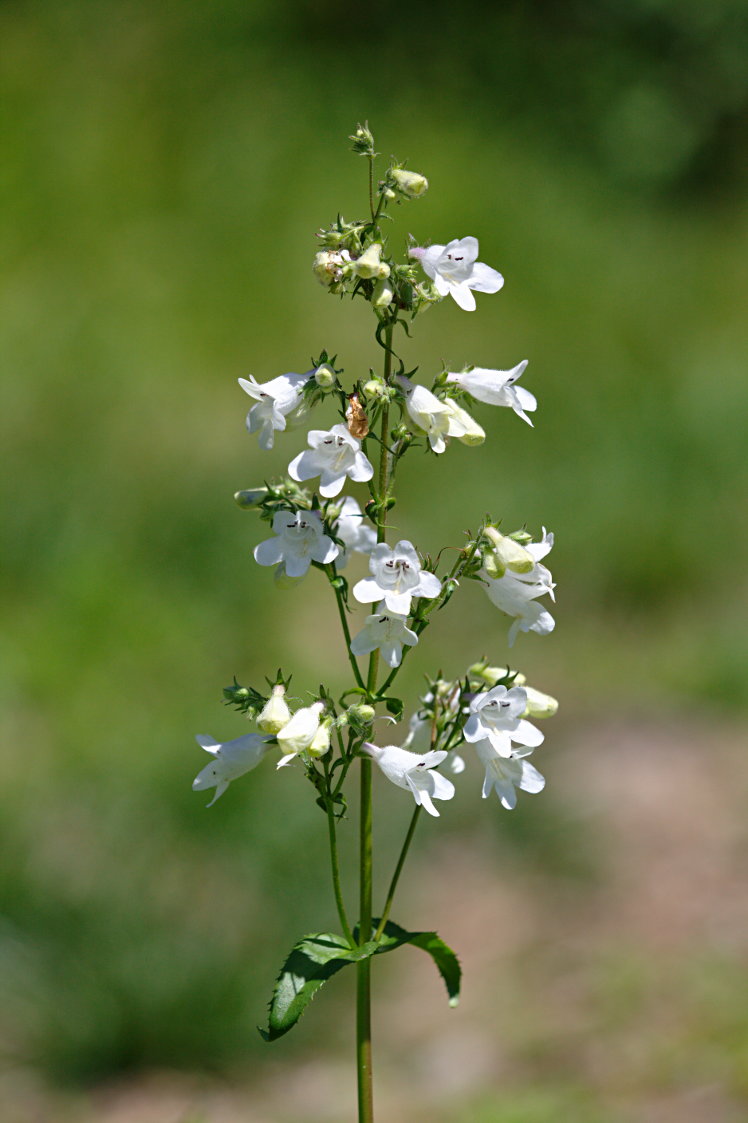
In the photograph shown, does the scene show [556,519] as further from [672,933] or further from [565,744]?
[672,933]

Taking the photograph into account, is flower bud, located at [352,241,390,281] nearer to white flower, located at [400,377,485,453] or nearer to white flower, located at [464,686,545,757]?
white flower, located at [400,377,485,453]

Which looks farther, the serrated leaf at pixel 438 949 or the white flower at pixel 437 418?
the serrated leaf at pixel 438 949

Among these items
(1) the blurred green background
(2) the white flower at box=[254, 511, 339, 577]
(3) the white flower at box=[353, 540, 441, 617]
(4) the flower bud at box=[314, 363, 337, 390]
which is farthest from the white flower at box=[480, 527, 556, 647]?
(1) the blurred green background

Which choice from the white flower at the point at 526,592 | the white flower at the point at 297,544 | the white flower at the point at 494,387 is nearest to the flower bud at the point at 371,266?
the white flower at the point at 494,387

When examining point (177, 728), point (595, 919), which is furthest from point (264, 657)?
point (595, 919)

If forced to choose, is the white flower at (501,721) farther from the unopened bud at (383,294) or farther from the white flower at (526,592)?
the unopened bud at (383,294)
